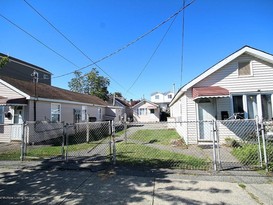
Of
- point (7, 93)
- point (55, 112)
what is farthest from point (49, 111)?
point (7, 93)

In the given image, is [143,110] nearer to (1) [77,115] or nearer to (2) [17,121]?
(1) [77,115]

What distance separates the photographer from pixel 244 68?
1067cm

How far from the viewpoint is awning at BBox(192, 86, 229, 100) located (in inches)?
381

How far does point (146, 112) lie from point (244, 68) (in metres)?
26.7

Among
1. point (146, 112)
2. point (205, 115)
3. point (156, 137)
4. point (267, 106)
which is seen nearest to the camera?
point (267, 106)

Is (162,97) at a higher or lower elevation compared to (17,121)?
higher

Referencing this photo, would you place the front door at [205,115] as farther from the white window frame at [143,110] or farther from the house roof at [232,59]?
the white window frame at [143,110]

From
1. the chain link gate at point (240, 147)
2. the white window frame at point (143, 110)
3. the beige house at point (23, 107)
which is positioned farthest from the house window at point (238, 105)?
the white window frame at point (143, 110)

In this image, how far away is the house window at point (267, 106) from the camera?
10.2 m

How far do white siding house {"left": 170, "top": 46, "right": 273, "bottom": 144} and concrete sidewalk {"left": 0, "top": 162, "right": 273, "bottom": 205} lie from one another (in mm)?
5495

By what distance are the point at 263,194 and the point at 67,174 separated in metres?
Result: 5.13

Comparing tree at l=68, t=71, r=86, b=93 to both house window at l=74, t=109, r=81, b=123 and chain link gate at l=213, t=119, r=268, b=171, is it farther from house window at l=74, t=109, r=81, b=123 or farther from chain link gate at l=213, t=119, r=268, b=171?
chain link gate at l=213, t=119, r=268, b=171

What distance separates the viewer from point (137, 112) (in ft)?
123

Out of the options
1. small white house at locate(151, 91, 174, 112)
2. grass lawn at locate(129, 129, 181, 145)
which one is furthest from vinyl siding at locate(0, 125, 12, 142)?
small white house at locate(151, 91, 174, 112)
